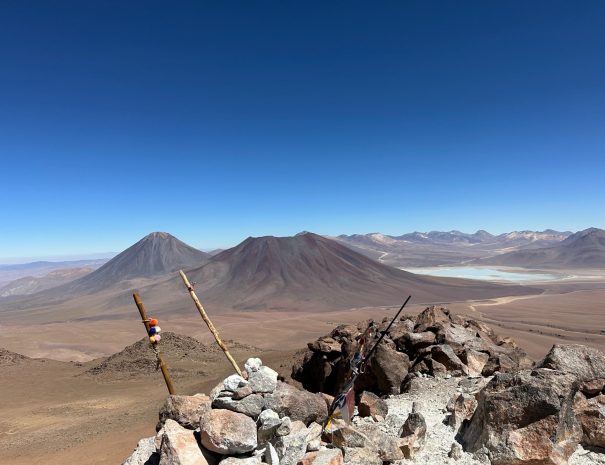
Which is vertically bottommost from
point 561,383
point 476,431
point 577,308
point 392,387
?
point 577,308

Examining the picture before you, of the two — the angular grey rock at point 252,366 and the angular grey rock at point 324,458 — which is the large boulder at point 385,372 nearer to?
the angular grey rock at point 252,366

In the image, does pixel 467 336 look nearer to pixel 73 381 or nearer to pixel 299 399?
pixel 299 399

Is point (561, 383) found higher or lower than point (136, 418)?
higher

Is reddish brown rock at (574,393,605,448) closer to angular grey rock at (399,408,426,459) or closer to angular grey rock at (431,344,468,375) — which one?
angular grey rock at (399,408,426,459)

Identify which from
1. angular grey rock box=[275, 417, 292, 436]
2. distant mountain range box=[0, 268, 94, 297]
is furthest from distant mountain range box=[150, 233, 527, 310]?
distant mountain range box=[0, 268, 94, 297]

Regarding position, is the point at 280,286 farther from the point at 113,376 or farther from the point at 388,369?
the point at 388,369

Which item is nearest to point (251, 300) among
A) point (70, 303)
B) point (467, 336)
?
point (70, 303)
